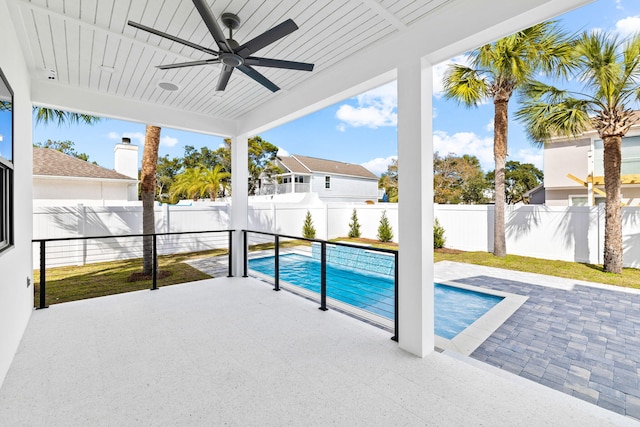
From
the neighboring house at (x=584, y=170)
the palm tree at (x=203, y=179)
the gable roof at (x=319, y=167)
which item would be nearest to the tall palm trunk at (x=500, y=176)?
the neighboring house at (x=584, y=170)

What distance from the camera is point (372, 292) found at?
13.1 ft

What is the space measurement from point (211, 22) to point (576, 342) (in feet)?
14.9

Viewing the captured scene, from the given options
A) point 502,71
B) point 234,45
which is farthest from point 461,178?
point 234,45

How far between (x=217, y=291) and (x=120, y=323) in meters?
1.36

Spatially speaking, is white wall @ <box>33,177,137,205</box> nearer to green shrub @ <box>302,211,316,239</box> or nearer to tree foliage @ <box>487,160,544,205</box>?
green shrub @ <box>302,211,316,239</box>

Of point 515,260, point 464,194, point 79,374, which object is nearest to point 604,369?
point 79,374

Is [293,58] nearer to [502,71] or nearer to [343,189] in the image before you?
[502,71]

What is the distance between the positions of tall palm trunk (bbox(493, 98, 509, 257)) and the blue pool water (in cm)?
328

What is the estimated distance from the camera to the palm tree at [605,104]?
595 cm

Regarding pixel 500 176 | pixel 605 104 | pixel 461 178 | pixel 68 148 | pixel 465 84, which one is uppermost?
pixel 68 148

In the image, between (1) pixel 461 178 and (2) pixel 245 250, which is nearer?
(2) pixel 245 250

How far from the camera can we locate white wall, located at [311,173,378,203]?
19188 millimetres

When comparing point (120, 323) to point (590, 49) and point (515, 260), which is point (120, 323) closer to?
point (515, 260)

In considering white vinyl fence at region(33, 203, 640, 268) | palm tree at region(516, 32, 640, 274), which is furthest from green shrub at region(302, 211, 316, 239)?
palm tree at region(516, 32, 640, 274)
